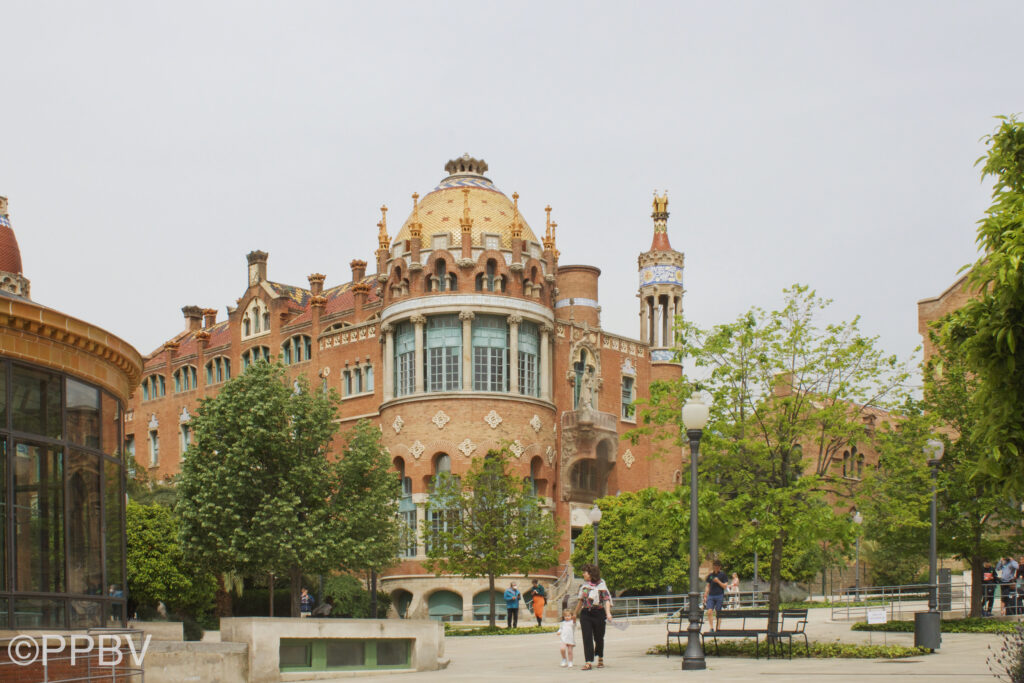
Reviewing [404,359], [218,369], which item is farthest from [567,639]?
[218,369]

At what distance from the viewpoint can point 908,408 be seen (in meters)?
29.8

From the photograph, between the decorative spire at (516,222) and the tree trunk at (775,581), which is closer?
the tree trunk at (775,581)

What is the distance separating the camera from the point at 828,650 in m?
22.4

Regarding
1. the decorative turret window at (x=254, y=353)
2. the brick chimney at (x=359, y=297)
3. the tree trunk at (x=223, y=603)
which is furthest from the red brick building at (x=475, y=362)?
the tree trunk at (x=223, y=603)

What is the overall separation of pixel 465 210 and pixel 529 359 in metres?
6.68

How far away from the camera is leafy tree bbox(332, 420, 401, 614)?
3688 centimetres

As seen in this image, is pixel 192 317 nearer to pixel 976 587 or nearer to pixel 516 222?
pixel 516 222

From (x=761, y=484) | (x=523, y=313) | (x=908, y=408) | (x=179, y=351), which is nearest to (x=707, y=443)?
(x=761, y=484)

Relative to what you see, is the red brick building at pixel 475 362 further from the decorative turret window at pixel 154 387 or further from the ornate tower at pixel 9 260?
the decorative turret window at pixel 154 387

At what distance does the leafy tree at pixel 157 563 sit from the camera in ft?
111

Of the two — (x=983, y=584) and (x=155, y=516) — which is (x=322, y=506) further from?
(x=983, y=584)

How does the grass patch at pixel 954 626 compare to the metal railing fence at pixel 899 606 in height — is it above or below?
above

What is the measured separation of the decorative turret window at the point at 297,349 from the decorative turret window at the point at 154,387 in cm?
1223

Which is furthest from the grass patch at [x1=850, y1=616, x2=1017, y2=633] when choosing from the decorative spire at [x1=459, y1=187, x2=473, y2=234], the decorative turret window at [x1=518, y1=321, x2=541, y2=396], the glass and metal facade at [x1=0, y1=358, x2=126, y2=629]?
the decorative spire at [x1=459, y1=187, x2=473, y2=234]
